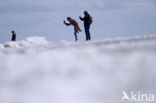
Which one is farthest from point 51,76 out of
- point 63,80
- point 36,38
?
point 36,38

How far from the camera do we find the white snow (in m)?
1.65

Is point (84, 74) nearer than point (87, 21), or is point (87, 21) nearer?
point (84, 74)

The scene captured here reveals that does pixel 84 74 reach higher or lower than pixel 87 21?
higher

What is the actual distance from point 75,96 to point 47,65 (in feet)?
0.97

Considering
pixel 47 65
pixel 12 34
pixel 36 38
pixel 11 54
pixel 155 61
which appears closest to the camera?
pixel 155 61

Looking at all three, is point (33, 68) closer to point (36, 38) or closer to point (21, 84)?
point (21, 84)

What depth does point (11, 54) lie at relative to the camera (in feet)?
6.98

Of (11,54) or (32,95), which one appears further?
(11,54)

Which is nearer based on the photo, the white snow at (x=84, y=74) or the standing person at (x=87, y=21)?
the white snow at (x=84, y=74)

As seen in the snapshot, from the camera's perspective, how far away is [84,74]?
69.2 inches

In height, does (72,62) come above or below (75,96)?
above

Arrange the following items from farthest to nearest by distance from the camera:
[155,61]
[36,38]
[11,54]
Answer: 1. [36,38]
2. [11,54]
3. [155,61]

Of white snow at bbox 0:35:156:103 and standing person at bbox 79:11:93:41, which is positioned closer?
white snow at bbox 0:35:156:103

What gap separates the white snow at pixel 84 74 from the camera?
1.65 meters
